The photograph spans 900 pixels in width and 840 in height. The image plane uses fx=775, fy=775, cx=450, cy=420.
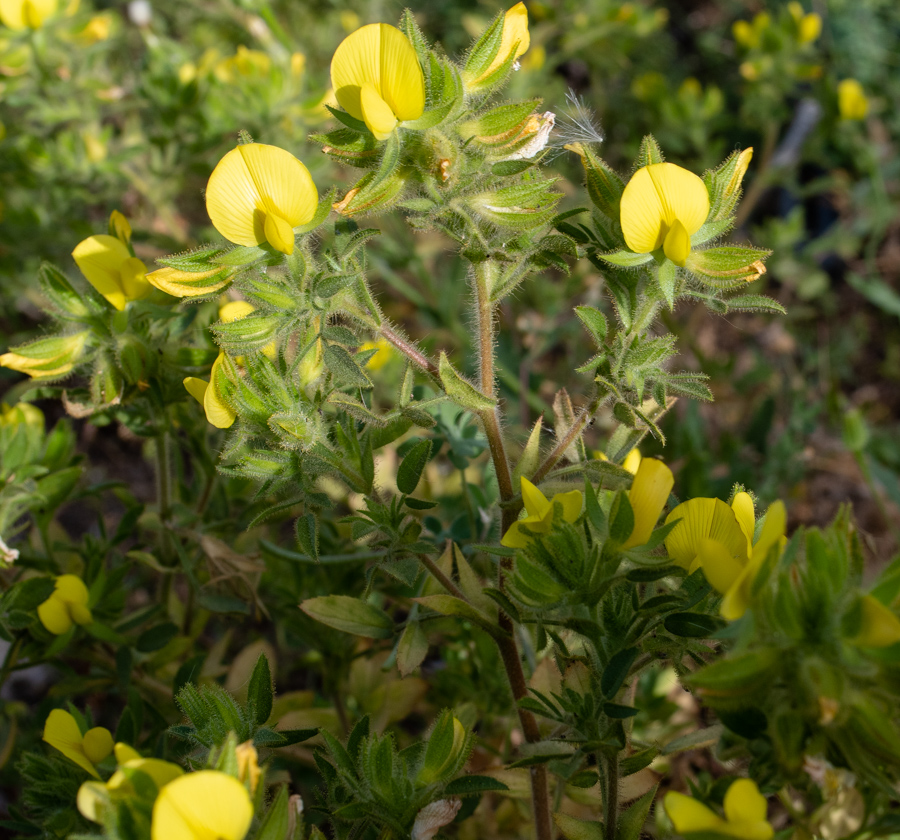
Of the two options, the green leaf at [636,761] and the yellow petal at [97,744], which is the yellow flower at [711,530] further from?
the yellow petal at [97,744]

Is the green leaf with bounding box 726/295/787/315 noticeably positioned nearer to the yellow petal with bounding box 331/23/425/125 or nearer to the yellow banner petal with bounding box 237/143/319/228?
the yellow petal with bounding box 331/23/425/125

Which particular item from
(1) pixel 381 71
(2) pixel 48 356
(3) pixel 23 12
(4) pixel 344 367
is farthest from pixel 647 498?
(3) pixel 23 12

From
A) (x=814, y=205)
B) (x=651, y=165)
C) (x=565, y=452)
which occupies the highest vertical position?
(x=651, y=165)

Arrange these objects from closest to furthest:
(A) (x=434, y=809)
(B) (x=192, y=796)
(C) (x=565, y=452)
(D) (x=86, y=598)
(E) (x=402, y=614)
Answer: (B) (x=192, y=796) → (A) (x=434, y=809) → (C) (x=565, y=452) → (D) (x=86, y=598) → (E) (x=402, y=614)

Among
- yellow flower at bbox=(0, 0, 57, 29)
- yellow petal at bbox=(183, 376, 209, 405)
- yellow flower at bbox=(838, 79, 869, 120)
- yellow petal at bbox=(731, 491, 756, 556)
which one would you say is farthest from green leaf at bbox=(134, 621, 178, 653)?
yellow flower at bbox=(838, 79, 869, 120)

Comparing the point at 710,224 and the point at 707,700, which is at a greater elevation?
the point at 710,224

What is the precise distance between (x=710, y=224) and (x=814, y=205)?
361 centimetres

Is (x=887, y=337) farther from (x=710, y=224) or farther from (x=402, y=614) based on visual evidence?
(x=710, y=224)

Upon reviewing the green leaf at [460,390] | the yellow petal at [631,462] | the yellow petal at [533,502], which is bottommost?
the yellow petal at [631,462]

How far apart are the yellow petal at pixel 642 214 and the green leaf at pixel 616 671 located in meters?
0.59

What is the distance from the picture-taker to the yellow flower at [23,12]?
2.39 metres

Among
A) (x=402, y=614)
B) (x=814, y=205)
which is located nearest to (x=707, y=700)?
(x=402, y=614)

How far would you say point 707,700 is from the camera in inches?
34.0

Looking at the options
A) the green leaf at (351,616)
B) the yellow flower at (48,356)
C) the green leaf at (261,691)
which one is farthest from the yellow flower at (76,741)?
the yellow flower at (48,356)
